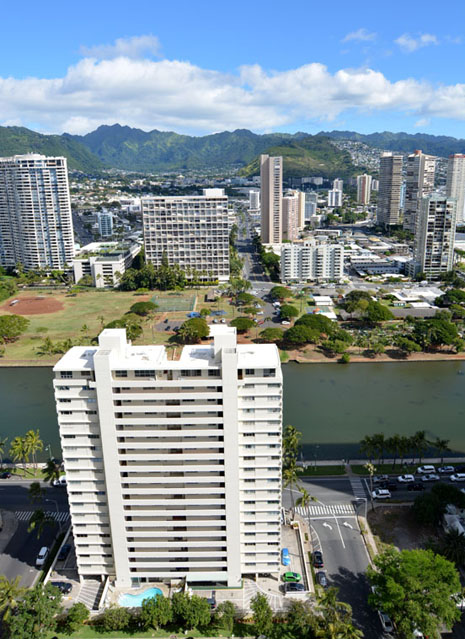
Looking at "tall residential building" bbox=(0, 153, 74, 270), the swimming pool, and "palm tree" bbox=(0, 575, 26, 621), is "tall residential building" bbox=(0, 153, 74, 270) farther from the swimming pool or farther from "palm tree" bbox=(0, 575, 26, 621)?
the swimming pool

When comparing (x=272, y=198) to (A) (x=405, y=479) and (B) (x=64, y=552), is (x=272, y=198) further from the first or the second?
(B) (x=64, y=552)

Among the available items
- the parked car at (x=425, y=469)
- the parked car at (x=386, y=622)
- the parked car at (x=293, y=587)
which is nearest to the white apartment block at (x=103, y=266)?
the parked car at (x=425, y=469)

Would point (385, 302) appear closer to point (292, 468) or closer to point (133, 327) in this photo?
point (133, 327)

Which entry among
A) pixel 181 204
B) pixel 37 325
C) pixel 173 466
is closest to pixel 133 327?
pixel 37 325

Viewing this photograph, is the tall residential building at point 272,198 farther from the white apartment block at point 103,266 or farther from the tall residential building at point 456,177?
the tall residential building at point 456,177

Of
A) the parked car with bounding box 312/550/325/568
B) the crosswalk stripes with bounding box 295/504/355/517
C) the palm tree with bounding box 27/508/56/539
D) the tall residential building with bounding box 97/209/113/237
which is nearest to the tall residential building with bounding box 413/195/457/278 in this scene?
the crosswalk stripes with bounding box 295/504/355/517
